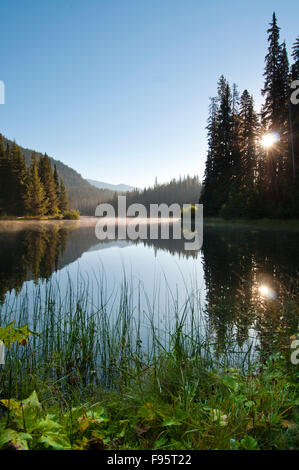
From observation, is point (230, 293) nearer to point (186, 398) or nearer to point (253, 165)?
point (186, 398)

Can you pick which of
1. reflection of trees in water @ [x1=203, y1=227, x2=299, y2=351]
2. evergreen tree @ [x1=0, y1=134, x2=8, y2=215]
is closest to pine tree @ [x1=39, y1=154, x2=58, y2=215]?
evergreen tree @ [x1=0, y1=134, x2=8, y2=215]

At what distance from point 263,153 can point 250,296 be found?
26785mm

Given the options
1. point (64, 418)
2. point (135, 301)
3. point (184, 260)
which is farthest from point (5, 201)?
point (64, 418)

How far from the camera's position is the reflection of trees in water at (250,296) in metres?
4.00

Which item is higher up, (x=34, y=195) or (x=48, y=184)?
(x=48, y=184)

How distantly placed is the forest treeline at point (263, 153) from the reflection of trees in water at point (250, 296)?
13.0 metres

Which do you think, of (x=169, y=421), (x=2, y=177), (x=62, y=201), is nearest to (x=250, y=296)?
(x=169, y=421)

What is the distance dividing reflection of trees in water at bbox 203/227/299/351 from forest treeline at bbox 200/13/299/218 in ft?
42.7

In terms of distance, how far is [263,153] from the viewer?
2888 centimetres

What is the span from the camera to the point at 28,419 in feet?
5.34

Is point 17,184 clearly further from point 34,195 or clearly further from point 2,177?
point 34,195

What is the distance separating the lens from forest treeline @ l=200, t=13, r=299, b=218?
2316 cm

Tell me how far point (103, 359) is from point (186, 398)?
5.46ft

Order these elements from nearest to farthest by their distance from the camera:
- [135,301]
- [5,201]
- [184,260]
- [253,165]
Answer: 1. [135,301]
2. [184,260]
3. [253,165]
4. [5,201]
